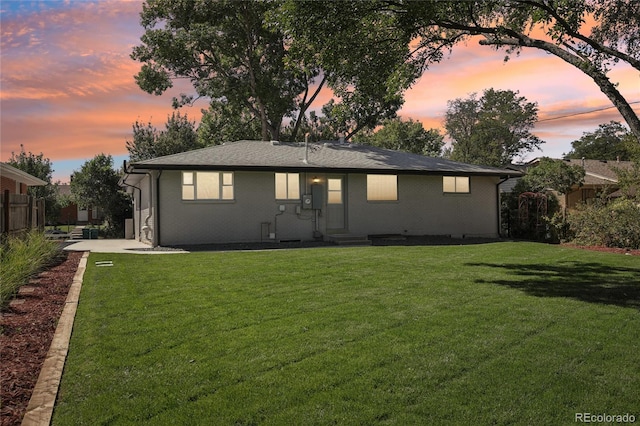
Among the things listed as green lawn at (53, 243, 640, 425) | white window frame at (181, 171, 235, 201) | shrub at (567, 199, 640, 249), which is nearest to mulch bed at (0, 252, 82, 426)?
green lawn at (53, 243, 640, 425)

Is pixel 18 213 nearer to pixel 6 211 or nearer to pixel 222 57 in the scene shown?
pixel 6 211

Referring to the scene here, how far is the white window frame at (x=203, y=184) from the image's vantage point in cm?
1729

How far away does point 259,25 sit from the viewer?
2800 cm

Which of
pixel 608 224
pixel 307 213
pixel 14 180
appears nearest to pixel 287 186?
pixel 307 213

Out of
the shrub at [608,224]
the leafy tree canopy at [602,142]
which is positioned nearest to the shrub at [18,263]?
the shrub at [608,224]

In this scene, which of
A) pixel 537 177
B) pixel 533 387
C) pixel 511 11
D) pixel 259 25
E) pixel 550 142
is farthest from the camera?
pixel 550 142

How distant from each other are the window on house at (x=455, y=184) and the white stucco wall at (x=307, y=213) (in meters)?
0.28

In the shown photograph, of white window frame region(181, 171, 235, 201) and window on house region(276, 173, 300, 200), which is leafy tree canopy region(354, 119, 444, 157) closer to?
window on house region(276, 173, 300, 200)

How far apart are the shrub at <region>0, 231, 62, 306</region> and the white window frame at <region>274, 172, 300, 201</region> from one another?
8474mm

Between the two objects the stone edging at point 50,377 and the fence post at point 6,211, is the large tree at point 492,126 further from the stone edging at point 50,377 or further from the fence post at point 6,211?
the stone edging at point 50,377

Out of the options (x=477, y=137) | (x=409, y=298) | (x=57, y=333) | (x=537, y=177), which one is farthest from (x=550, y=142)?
(x=57, y=333)

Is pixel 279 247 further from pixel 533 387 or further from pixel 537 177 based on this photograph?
pixel 537 177

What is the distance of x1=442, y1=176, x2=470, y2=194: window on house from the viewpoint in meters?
21.2

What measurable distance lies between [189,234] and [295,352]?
13277 millimetres
